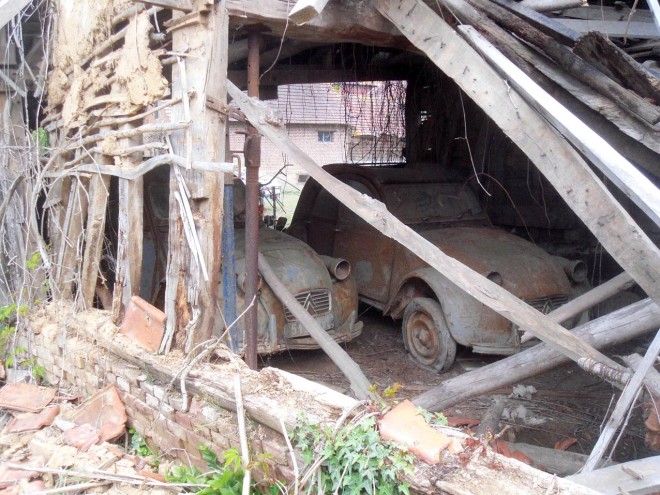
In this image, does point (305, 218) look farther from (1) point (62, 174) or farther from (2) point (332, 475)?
(2) point (332, 475)

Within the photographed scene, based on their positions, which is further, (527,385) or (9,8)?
(527,385)

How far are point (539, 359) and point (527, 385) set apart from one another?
194 cm

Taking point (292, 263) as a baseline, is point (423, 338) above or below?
below

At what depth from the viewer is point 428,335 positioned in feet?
18.8

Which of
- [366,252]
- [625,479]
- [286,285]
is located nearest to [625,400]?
[625,479]

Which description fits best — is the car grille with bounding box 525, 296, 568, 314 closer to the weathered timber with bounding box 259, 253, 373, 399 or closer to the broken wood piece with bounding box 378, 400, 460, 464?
the weathered timber with bounding box 259, 253, 373, 399

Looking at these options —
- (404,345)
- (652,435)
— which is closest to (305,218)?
(404,345)

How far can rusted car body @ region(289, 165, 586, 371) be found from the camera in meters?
5.42

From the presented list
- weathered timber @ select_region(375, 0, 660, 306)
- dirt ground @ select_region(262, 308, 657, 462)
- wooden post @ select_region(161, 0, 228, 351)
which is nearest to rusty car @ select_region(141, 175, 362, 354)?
dirt ground @ select_region(262, 308, 657, 462)

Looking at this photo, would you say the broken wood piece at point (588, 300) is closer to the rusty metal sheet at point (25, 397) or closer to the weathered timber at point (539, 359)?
the weathered timber at point (539, 359)

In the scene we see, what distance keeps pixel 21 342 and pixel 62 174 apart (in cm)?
172

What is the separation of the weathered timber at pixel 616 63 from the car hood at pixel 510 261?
7.97 feet

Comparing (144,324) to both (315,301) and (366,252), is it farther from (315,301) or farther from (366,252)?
(366,252)

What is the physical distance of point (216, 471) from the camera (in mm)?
3045
